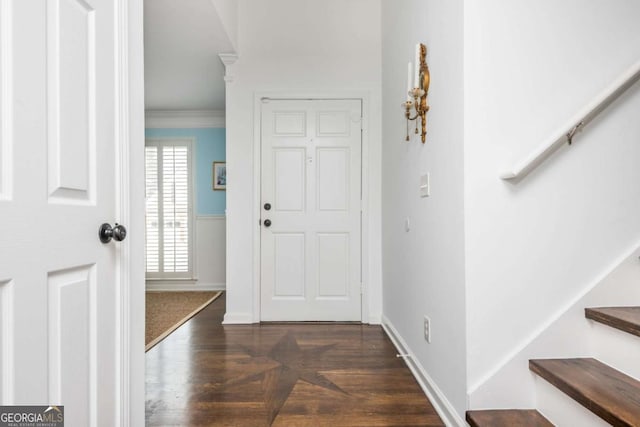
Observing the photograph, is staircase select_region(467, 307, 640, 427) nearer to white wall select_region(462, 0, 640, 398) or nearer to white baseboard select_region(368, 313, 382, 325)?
white wall select_region(462, 0, 640, 398)

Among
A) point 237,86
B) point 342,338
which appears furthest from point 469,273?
point 237,86

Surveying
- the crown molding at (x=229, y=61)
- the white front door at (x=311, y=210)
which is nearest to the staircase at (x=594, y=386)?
the white front door at (x=311, y=210)

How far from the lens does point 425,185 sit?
201cm

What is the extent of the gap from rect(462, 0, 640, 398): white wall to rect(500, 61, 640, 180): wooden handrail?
0.20 feet

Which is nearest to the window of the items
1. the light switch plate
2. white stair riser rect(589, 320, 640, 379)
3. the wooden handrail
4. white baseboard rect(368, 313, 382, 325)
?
white baseboard rect(368, 313, 382, 325)

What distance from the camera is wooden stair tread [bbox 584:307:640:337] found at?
1274 mm

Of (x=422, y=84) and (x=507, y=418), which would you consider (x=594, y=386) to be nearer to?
(x=507, y=418)

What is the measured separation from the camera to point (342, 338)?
2945 millimetres

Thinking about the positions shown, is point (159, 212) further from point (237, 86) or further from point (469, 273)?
point (469, 273)

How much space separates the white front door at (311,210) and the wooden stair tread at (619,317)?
2147 mm

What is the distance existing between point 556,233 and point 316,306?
233 centimetres

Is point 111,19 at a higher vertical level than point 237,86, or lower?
lower

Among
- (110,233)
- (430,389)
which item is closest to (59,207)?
(110,233)

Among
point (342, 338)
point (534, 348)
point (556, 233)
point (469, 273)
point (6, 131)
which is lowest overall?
point (342, 338)
